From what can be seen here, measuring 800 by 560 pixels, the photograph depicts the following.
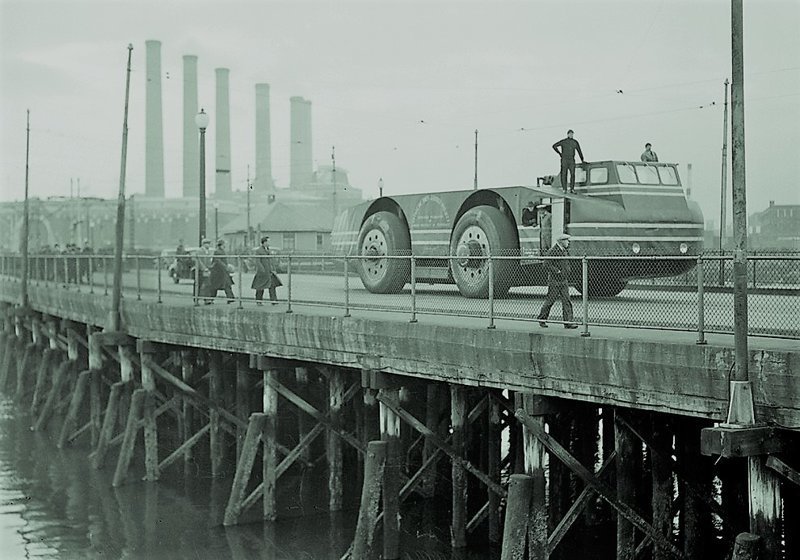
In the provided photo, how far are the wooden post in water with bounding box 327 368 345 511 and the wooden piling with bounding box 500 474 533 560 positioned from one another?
17.9ft

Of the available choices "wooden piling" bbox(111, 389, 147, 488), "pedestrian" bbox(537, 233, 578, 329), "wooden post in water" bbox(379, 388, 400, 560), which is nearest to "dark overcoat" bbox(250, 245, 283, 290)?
"wooden piling" bbox(111, 389, 147, 488)

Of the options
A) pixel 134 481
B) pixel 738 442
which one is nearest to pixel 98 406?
pixel 134 481

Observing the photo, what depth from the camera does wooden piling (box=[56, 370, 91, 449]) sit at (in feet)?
79.3

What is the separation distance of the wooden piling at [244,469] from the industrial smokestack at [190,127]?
96.2 metres

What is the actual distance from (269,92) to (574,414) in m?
106

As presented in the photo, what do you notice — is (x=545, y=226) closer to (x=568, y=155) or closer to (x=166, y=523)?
(x=568, y=155)

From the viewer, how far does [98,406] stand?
23766 mm

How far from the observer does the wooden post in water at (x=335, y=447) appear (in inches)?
645

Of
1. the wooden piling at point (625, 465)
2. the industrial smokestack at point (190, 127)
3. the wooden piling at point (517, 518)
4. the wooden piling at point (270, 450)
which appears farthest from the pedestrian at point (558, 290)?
the industrial smokestack at point (190, 127)

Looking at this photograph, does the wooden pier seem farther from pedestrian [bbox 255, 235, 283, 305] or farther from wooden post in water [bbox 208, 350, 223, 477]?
pedestrian [bbox 255, 235, 283, 305]

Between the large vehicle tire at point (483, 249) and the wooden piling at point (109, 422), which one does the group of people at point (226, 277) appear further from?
the large vehicle tire at point (483, 249)

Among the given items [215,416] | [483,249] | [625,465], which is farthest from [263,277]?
[625,465]

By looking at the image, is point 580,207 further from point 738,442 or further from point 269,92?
point 269,92

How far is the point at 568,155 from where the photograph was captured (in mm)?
17297
